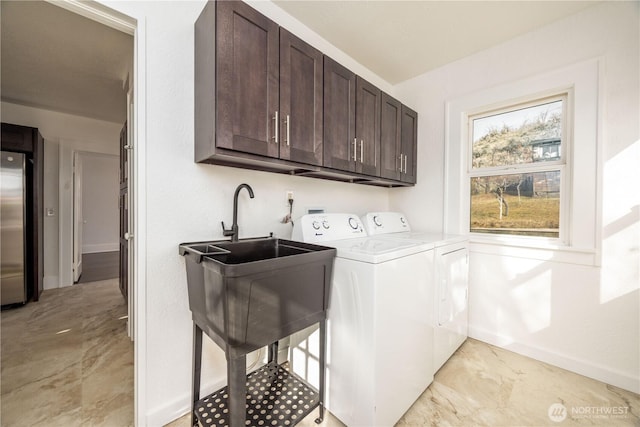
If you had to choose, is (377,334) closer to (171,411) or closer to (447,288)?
(447,288)

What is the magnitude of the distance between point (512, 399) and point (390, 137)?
6.74 feet

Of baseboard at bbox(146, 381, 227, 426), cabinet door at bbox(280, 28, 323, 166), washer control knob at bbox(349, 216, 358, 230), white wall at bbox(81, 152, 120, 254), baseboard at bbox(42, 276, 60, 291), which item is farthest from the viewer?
white wall at bbox(81, 152, 120, 254)

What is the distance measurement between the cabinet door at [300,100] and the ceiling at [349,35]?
23.7 inches

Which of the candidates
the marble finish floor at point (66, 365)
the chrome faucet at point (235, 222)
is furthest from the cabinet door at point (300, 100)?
the marble finish floor at point (66, 365)

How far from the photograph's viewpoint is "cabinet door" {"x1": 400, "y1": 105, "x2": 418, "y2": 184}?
241 cm

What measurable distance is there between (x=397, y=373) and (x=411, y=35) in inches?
97.3

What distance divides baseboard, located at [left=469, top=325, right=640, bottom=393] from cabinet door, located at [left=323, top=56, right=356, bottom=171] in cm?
194

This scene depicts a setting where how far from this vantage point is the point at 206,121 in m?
1.25

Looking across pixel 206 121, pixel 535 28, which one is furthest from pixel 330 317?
pixel 535 28

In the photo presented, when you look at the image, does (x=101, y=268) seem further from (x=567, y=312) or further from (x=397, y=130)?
(x=567, y=312)

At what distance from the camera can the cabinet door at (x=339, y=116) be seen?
1.64 metres

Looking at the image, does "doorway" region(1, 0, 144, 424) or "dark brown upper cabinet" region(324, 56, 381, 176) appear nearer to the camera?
"dark brown upper cabinet" region(324, 56, 381, 176)

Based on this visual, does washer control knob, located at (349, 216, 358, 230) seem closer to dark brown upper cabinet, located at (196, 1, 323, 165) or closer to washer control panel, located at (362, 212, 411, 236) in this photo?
washer control panel, located at (362, 212, 411, 236)

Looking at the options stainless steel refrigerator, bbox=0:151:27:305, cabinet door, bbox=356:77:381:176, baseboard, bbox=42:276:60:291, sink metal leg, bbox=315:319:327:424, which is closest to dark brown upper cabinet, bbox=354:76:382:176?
cabinet door, bbox=356:77:381:176
